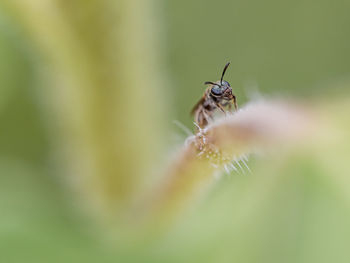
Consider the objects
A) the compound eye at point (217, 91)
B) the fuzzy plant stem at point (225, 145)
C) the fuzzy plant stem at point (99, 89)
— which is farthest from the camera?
the compound eye at point (217, 91)

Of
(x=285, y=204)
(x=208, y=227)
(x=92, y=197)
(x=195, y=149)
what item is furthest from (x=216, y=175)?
(x=92, y=197)

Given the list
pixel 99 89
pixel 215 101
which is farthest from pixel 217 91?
pixel 99 89

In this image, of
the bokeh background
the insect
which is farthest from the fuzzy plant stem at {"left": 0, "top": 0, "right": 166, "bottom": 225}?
the insect

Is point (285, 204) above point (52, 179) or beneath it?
beneath

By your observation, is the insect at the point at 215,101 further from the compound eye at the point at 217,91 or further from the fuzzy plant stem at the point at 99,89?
the fuzzy plant stem at the point at 99,89

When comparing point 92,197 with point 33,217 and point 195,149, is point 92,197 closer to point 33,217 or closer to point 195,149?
point 33,217

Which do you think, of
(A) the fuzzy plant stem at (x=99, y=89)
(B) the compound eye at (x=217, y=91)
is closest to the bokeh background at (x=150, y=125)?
(A) the fuzzy plant stem at (x=99, y=89)
